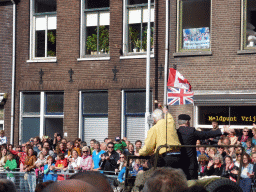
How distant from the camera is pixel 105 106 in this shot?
17.8m

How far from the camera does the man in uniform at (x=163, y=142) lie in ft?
20.6

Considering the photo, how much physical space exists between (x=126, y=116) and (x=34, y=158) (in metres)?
4.85

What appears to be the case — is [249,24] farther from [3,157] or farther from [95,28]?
[3,157]

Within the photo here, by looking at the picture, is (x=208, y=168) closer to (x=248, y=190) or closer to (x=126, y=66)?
(x=248, y=190)

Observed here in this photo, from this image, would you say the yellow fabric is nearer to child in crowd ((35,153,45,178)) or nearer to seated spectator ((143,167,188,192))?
seated spectator ((143,167,188,192))

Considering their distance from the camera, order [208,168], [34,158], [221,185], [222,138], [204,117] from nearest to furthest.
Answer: [221,185], [208,168], [222,138], [34,158], [204,117]

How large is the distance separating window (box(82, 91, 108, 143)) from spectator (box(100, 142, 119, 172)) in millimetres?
5388

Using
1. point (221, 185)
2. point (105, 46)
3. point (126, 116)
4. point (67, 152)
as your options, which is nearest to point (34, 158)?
point (67, 152)

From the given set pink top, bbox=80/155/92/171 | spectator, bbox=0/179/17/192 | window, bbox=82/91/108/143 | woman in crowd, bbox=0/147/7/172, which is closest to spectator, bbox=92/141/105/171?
pink top, bbox=80/155/92/171

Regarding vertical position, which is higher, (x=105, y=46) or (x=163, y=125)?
(x=105, y=46)

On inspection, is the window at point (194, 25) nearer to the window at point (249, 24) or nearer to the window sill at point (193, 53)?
the window sill at point (193, 53)

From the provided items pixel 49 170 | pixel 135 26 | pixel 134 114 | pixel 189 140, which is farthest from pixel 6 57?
pixel 189 140

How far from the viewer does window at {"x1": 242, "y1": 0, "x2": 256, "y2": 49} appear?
15414mm

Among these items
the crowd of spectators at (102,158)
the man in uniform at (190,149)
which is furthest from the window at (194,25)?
the man in uniform at (190,149)
